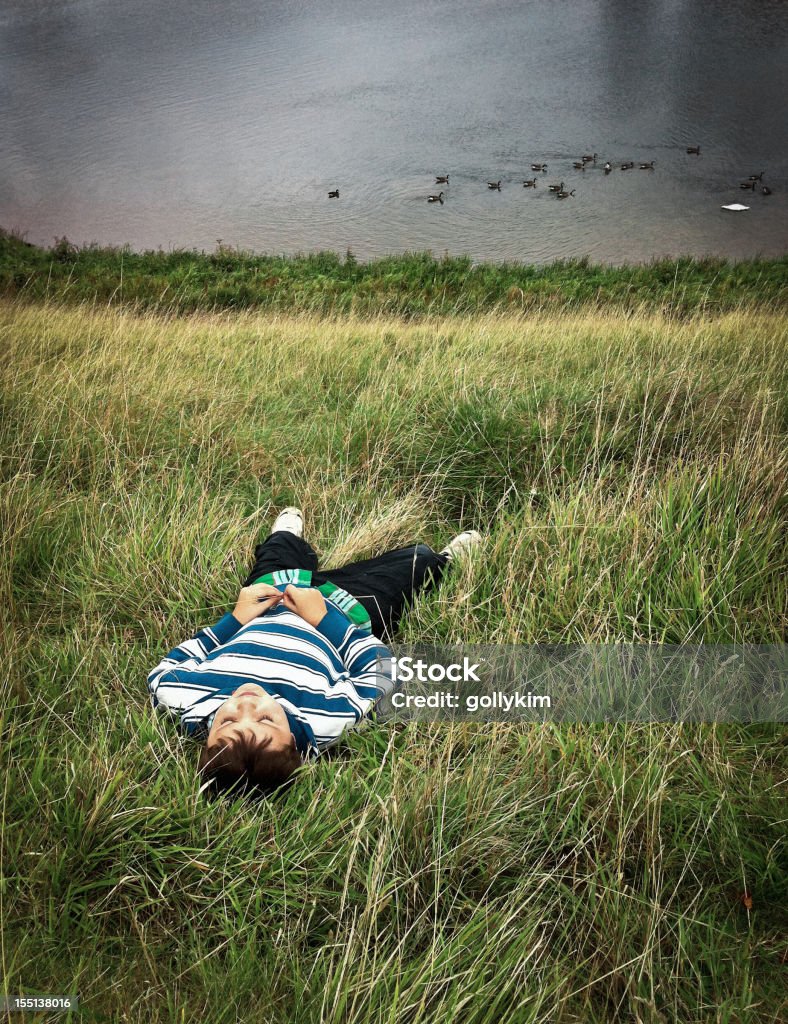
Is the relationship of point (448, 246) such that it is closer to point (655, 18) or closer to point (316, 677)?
point (655, 18)

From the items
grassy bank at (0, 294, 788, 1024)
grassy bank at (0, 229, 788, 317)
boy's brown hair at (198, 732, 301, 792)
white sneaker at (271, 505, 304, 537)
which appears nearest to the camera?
grassy bank at (0, 294, 788, 1024)

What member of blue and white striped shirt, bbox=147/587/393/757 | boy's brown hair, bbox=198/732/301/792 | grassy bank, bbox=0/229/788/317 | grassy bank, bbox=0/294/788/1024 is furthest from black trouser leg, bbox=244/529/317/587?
Answer: grassy bank, bbox=0/229/788/317

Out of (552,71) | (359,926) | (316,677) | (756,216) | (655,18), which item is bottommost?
(316,677)

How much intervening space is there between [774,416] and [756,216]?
24.0 ft

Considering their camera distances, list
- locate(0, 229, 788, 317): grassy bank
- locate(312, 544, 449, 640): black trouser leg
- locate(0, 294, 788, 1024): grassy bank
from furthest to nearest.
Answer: locate(0, 229, 788, 317): grassy bank → locate(312, 544, 449, 640): black trouser leg → locate(0, 294, 788, 1024): grassy bank

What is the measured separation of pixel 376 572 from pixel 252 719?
86 centimetres

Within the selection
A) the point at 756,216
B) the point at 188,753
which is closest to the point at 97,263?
the point at 756,216

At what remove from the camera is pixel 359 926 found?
111 centimetres

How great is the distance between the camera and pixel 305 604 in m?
2.13

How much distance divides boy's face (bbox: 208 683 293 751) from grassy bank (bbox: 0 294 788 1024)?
0.38ft

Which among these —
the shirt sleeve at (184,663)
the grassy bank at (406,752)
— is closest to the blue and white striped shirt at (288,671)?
the shirt sleeve at (184,663)

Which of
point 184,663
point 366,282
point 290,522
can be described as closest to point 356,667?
point 184,663

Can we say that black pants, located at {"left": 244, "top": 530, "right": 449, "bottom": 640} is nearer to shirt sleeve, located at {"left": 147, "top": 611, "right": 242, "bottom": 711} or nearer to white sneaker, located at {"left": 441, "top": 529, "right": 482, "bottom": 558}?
white sneaker, located at {"left": 441, "top": 529, "right": 482, "bottom": 558}

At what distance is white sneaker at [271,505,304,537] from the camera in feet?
8.62
